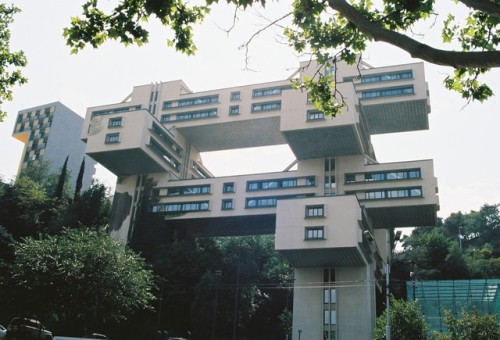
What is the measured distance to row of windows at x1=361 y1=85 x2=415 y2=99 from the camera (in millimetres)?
60281

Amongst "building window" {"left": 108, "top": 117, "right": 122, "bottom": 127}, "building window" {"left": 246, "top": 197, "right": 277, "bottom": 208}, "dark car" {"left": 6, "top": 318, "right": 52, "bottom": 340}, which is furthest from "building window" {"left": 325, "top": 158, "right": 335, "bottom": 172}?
"dark car" {"left": 6, "top": 318, "right": 52, "bottom": 340}

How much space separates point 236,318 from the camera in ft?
174

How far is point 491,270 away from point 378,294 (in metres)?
18.4

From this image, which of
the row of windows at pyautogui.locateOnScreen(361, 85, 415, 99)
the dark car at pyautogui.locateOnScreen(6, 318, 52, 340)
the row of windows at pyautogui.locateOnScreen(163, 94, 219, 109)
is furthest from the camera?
the row of windows at pyautogui.locateOnScreen(163, 94, 219, 109)

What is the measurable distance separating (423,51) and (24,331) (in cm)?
3282

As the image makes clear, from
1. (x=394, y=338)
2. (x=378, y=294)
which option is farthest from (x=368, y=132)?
(x=394, y=338)

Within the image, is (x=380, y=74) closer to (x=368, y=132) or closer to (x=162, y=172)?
(x=368, y=132)

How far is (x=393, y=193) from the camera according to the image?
56562mm

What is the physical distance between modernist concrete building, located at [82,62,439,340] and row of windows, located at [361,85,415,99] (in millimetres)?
124

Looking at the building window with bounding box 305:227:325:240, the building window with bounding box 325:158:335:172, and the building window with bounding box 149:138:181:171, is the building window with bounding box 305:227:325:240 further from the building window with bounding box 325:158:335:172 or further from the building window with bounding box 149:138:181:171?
the building window with bounding box 149:138:181:171

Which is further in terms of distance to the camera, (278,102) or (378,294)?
(278,102)

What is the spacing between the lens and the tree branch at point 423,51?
715 cm

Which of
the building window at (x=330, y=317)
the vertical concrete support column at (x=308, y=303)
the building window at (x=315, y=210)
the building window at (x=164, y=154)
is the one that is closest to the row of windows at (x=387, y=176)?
the building window at (x=315, y=210)

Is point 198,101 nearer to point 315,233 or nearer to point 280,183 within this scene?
point 280,183
